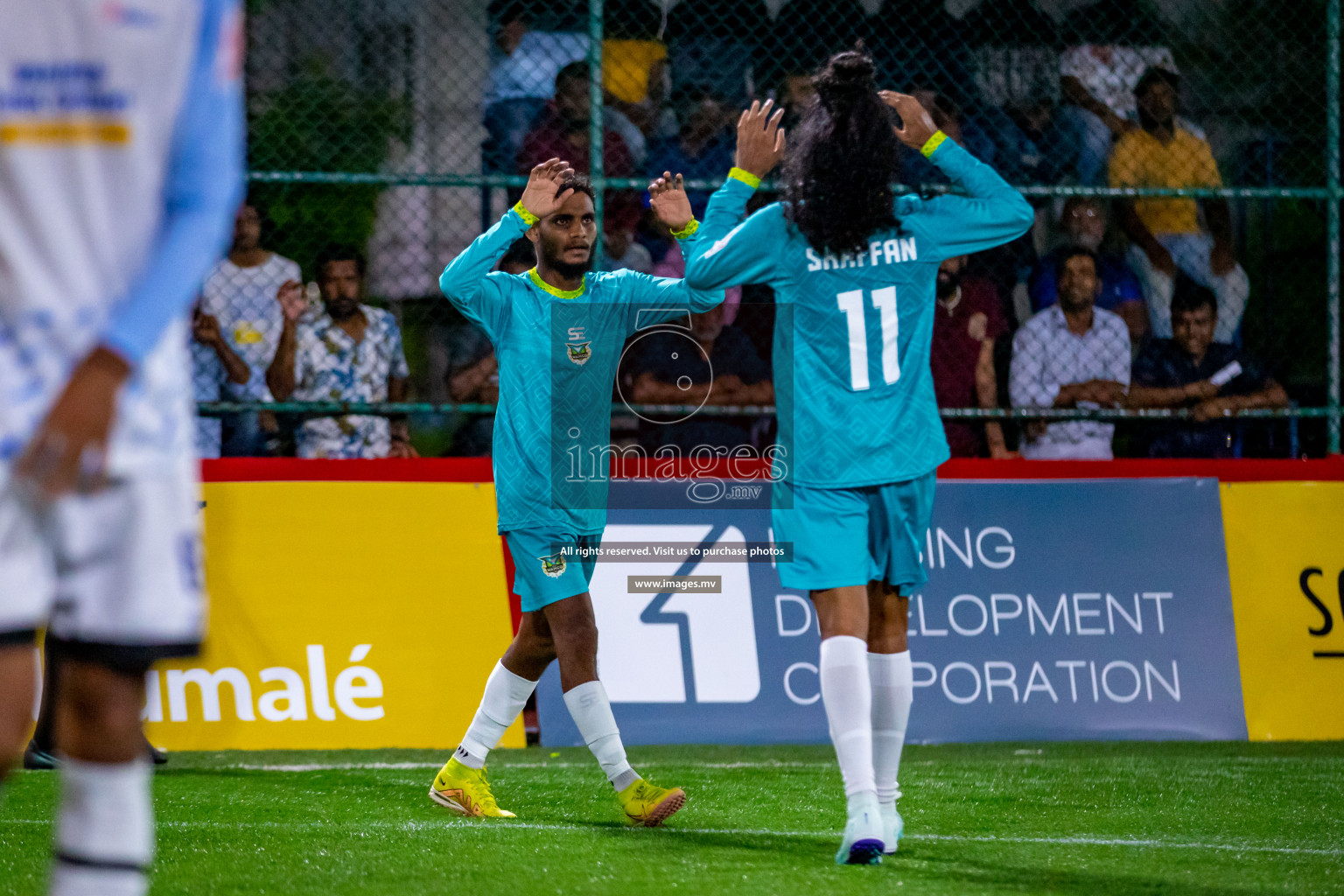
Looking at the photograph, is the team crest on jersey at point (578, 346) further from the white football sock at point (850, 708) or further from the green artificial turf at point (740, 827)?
the white football sock at point (850, 708)

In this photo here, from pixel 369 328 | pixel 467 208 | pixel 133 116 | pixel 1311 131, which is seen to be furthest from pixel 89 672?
pixel 1311 131

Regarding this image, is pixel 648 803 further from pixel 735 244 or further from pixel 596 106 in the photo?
pixel 596 106

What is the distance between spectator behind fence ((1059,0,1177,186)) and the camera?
8648mm

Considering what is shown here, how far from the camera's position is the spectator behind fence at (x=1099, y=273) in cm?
840

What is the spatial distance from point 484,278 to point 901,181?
3.52 metres

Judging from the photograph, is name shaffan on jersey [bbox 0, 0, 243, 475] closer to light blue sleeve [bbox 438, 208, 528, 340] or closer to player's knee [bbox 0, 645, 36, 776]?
player's knee [bbox 0, 645, 36, 776]

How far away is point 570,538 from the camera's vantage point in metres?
5.01

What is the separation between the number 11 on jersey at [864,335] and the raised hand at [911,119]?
0.46m

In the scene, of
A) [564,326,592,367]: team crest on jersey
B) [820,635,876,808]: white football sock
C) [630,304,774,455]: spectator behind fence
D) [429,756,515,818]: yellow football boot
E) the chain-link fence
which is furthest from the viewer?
the chain-link fence

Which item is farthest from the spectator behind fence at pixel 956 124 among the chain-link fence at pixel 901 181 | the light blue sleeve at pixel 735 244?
the light blue sleeve at pixel 735 244

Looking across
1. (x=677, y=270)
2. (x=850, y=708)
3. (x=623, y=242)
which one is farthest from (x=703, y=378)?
(x=850, y=708)

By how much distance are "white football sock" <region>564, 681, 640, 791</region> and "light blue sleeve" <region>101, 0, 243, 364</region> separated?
2.99 m

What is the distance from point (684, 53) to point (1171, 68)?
2915 millimetres

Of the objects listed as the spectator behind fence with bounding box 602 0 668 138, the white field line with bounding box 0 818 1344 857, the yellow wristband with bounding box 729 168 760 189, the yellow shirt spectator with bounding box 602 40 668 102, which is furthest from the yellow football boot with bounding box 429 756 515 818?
the yellow shirt spectator with bounding box 602 40 668 102
